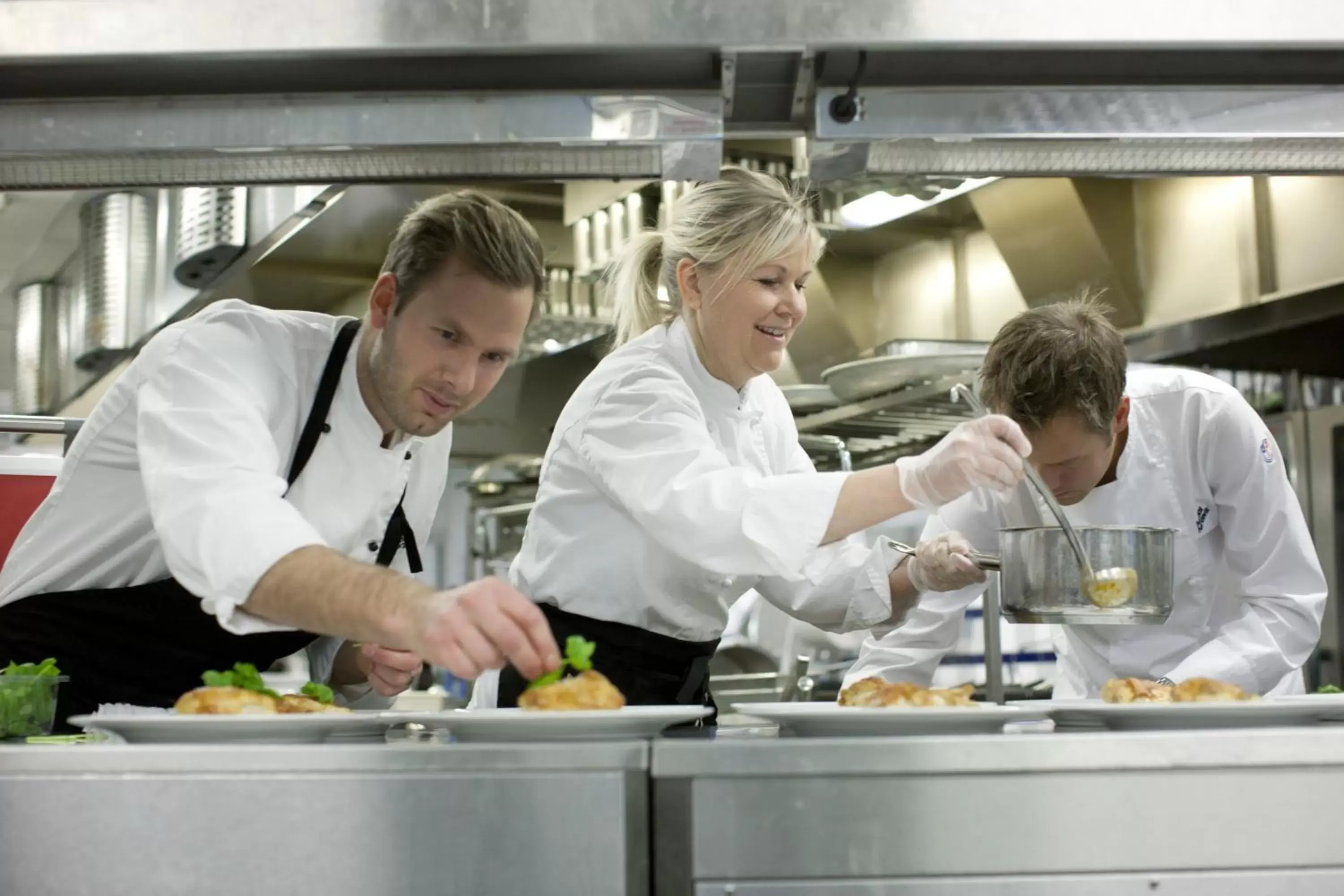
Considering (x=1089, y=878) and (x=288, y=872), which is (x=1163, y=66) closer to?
(x=1089, y=878)

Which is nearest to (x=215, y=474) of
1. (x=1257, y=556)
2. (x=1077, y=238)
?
(x=1257, y=556)

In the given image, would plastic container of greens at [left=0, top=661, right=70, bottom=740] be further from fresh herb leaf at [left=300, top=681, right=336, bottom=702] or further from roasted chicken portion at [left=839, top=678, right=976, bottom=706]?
roasted chicken portion at [left=839, top=678, right=976, bottom=706]

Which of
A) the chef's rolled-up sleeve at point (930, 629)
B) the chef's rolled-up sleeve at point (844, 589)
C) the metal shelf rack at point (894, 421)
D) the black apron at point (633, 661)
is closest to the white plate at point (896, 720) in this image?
the black apron at point (633, 661)

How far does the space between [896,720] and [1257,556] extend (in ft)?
3.77

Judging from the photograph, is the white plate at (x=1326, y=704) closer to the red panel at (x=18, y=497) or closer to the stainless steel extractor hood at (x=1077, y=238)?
the red panel at (x=18, y=497)

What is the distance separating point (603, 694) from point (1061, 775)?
1.41ft

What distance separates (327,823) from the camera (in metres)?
1.07

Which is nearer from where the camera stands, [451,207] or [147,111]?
[147,111]

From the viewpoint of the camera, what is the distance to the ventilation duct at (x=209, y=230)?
3680mm

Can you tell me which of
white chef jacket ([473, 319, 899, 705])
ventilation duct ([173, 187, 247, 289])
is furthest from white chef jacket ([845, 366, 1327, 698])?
ventilation duct ([173, 187, 247, 289])

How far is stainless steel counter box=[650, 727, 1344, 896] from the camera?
1076 mm

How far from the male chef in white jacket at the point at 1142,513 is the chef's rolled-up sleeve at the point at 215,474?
0.97 m

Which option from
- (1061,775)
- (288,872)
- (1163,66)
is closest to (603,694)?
(288,872)

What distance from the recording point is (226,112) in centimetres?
151
